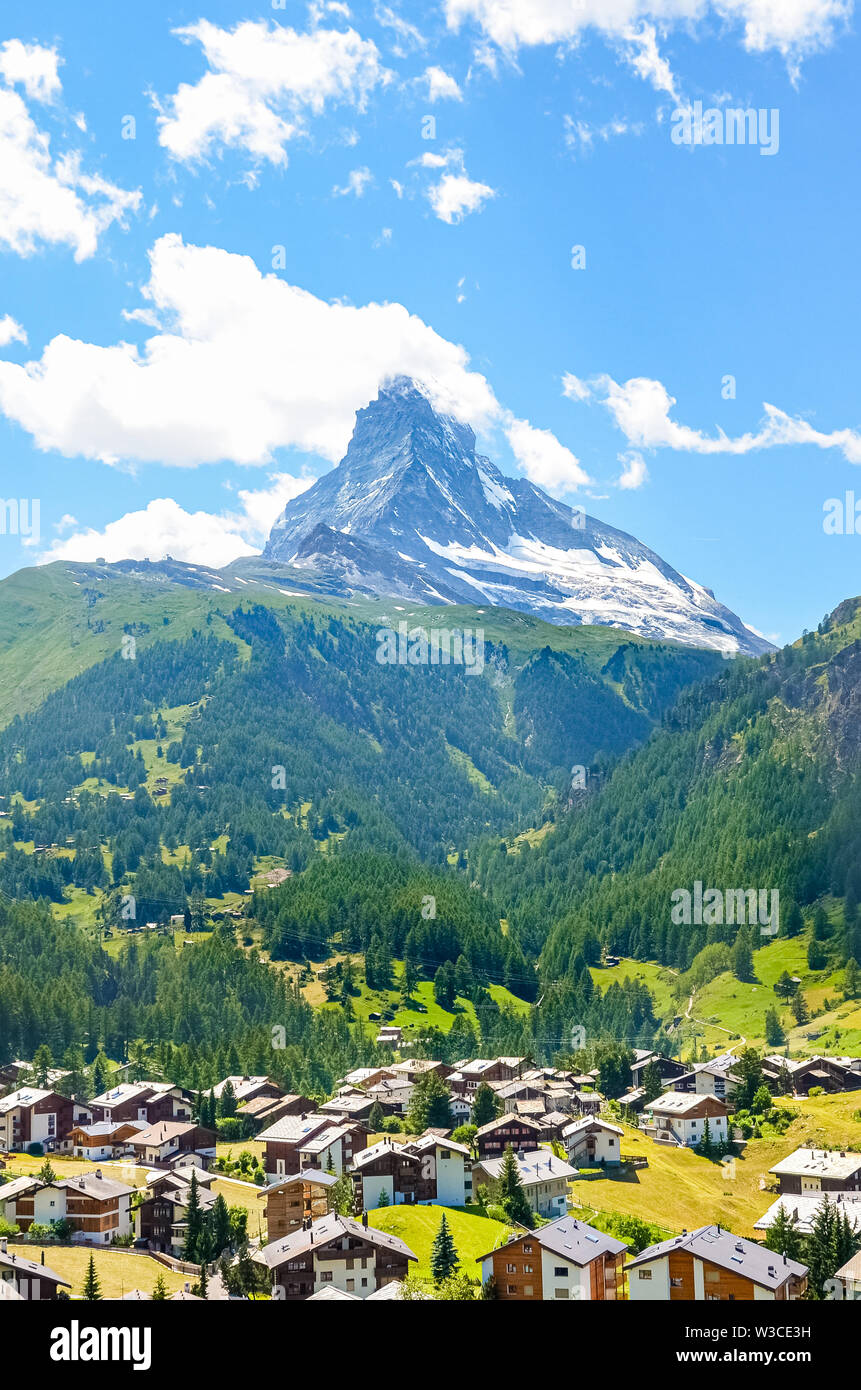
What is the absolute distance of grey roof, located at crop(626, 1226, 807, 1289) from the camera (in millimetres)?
69000

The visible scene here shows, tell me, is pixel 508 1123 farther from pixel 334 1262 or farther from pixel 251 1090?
pixel 334 1262

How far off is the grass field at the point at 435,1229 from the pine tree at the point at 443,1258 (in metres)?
1.97

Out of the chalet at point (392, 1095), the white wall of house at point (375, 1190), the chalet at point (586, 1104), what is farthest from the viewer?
the chalet at point (586, 1104)

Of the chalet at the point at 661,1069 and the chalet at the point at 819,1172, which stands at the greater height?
the chalet at the point at 819,1172

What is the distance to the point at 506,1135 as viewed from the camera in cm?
12344

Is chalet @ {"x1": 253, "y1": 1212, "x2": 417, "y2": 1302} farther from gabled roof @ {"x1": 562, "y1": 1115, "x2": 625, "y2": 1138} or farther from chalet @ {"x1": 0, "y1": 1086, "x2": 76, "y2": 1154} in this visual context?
chalet @ {"x1": 0, "y1": 1086, "x2": 76, "y2": 1154}

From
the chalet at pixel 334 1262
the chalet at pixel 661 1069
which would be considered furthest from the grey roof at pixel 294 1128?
the chalet at pixel 661 1069

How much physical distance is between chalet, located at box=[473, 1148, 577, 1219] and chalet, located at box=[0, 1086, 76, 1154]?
5148 cm

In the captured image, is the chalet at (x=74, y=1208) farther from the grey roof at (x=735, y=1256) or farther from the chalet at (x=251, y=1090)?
the chalet at (x=251, y=1090)

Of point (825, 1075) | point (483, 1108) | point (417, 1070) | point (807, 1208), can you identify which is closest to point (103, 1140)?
point (483, 1108)

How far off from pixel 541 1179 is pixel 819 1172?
26.6 meters

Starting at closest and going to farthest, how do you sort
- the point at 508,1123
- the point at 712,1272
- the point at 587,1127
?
the point at 712,1272, the point at 508,1123, the point at 587,1127

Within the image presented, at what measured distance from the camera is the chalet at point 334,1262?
75.5 metres

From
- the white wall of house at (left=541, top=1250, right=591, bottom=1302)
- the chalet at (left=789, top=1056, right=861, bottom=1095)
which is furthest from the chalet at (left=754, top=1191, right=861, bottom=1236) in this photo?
the chalet at (left=789, top=1056, right=861, bottom=1095)
